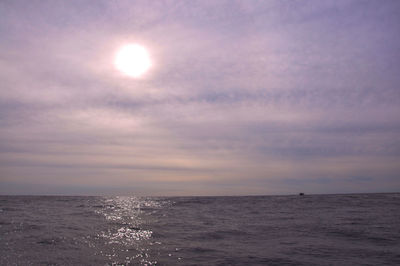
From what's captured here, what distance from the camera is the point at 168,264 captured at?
1462 centimetres

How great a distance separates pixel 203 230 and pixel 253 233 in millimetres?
3764

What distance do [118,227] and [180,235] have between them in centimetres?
666

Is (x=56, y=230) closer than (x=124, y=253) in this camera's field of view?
No

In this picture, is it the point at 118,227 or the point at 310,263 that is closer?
the point at 310,263

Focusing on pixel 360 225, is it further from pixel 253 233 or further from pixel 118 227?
pixel 118 227

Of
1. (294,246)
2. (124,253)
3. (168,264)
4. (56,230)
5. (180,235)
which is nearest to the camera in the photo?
(168,264)

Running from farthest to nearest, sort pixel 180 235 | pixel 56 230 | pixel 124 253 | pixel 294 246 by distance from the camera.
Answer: pixel 56 230 → pixel 180 235 → pixel 294 246 → pixel 124 253

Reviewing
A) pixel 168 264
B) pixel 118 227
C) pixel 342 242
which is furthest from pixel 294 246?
pixel 118 227

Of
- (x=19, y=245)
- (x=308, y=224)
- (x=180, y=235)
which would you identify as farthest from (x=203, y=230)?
(x=19, y=245)

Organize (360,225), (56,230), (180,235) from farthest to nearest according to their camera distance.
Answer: (360,225), (56,230), (180,235)

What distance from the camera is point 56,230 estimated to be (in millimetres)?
24031

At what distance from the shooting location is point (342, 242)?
758 inches

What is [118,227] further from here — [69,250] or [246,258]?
[246,258]

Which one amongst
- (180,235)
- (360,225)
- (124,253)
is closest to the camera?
(124,253)
